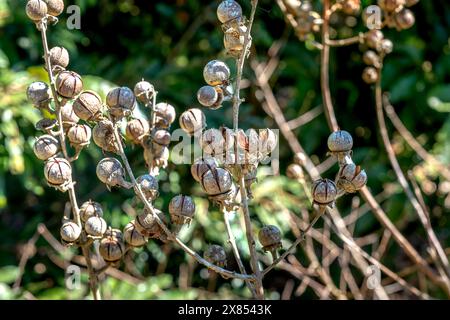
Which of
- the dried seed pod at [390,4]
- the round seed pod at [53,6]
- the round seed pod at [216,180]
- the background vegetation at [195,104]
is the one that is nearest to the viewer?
the round seed pod at [216,180]

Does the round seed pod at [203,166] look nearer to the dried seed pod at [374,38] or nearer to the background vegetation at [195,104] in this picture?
the dried seed pod at [374,38]

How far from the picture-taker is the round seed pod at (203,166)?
654mm

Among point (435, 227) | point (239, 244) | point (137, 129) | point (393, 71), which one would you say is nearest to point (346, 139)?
point (137, 129)

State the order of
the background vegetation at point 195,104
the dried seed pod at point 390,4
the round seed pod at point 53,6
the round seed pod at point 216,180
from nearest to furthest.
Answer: the round seed pod at point 216,180
the round seed pod at point 53,6
the dried seed pod at point 390,4
the background vegetation at point 195,104

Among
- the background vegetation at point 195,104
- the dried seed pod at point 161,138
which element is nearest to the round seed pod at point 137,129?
the dried seed pod at point 161,138

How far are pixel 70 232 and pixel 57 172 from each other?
68mm

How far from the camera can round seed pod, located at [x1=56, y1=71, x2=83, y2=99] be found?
2.25ft

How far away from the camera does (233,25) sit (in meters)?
0.69

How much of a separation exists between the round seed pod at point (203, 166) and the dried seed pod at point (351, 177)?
14 cm

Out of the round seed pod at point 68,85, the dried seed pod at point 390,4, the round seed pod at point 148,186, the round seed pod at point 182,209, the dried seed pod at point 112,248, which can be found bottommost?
the dried seed pod at point 112,248

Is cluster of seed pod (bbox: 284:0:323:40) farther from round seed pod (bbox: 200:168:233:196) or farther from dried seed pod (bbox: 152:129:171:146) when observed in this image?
round seed pod (bbox: 200:168:233:196)

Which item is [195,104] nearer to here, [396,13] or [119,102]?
[396,13]

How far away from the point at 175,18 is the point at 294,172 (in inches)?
47.8

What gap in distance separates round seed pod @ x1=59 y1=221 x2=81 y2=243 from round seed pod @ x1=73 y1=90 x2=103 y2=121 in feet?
0.39
